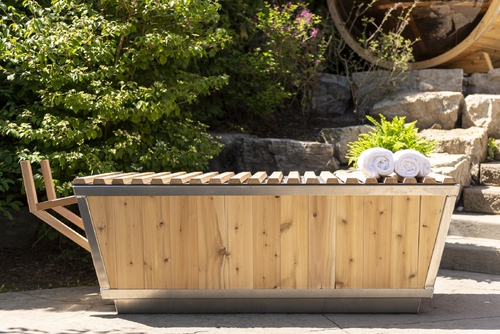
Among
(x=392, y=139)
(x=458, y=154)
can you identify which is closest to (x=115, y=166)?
(x=392, y=139)

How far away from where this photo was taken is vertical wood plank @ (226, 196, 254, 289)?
4156 mm

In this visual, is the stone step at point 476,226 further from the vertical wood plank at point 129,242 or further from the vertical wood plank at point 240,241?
the vertical wood plank at point 129,242

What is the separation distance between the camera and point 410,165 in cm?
421

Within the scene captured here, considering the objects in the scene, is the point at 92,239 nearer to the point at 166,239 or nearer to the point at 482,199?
the point at 166,239

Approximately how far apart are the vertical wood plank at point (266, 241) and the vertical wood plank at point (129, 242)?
73cm

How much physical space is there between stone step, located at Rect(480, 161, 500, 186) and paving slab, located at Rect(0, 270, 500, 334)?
2311 mm

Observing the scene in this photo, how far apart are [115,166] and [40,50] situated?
1.12 metres

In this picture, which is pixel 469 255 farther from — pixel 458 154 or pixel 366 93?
pixel 366 93

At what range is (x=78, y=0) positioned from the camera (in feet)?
18.2

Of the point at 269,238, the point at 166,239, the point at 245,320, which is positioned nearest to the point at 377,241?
the point at 269,238

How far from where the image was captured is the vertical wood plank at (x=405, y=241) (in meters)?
4.12

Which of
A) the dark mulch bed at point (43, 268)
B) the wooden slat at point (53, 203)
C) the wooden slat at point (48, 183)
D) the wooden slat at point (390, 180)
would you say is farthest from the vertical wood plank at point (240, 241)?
the dark mulch bed at point (43, 268)

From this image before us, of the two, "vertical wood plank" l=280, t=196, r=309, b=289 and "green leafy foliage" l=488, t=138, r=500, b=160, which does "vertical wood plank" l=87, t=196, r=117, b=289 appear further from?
"green leafy foliage" l=488, t=138, r=500, b=160

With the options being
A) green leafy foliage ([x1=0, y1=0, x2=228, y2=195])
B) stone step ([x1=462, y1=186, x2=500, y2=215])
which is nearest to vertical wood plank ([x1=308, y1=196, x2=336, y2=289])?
green leafy foliage ([x1=0, y1=0, x2=228, y2=195])
